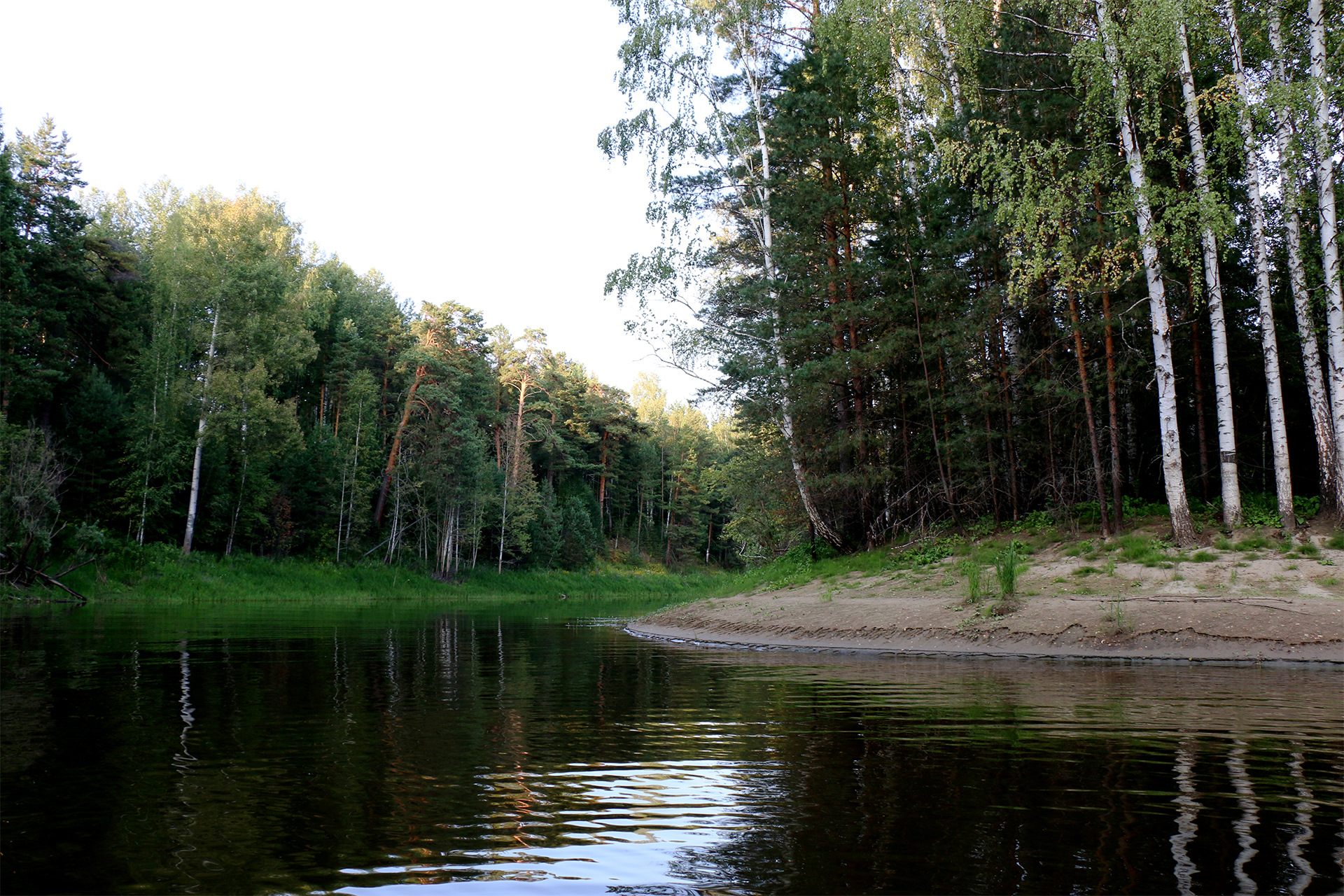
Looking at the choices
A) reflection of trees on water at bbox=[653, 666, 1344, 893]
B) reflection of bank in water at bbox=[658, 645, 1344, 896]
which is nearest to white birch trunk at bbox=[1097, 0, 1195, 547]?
reflection of bank in water at bbox=[658, 645, 1344, 896]

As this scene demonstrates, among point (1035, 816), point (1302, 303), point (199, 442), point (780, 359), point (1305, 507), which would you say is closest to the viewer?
point (1035, 816)

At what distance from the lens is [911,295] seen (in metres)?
23.8

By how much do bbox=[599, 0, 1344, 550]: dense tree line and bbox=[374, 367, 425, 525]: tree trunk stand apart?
1292 inches

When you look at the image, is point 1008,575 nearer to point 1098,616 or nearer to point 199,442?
point 1098,616

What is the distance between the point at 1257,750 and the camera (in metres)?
6.41

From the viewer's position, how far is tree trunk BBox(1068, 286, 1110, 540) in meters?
19.1

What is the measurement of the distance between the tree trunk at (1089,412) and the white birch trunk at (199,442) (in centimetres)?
4003

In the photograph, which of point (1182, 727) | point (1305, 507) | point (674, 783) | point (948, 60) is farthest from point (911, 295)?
point (674, 783)

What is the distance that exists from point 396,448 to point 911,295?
143 feet

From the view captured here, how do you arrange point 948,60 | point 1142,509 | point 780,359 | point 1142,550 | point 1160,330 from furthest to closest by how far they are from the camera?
point 948,60 → point 780,359 → point 1142,509 → point 1160,330 → point 1142,550

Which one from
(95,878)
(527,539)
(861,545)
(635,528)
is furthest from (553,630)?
(635,528)

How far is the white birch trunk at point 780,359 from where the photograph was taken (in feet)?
81.6

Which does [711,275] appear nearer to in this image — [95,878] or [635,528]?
[95,878]

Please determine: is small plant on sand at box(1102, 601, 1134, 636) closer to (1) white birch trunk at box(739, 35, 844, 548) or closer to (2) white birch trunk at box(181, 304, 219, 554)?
(1) white birch trunk at box(739, 35, 844, 548)
